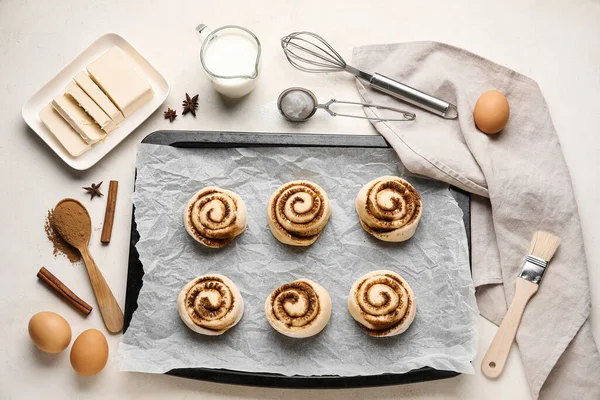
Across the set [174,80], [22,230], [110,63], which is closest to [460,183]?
[174,80]

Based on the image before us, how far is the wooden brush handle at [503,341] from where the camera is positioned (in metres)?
2.29

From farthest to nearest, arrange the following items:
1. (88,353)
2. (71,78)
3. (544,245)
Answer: (71,78) → (544,245) → (88,353)

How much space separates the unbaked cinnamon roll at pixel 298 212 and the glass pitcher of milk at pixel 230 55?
1.51 feet

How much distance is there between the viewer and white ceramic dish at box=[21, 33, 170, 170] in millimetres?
2430

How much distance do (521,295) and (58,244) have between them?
1.88 m

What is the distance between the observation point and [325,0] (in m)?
2.59

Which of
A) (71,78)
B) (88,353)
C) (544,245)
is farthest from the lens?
(71,78)

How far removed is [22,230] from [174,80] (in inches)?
35.1

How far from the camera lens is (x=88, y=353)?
221cm

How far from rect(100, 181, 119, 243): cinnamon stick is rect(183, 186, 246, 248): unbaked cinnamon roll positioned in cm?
33

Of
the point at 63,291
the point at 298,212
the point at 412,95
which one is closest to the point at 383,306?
the point at 298,212

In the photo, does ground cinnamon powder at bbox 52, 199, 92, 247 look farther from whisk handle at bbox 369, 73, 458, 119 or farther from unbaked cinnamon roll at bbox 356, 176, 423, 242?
whisk handle at bbox 369, 73, 458, 119

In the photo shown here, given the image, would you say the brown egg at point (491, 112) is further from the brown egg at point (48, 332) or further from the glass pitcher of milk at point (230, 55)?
the brown egg at point (48, 332)

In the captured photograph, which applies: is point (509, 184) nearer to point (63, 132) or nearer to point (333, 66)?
point (333, 66)
